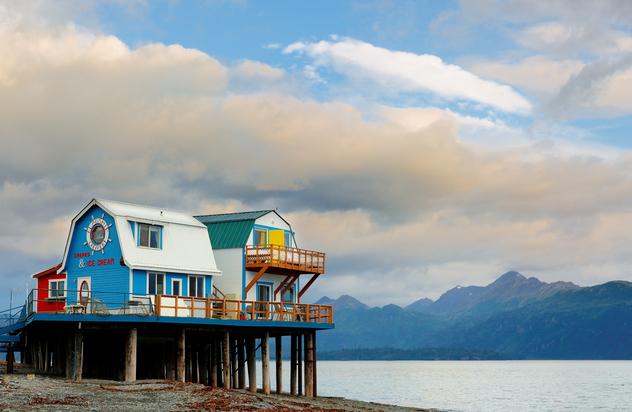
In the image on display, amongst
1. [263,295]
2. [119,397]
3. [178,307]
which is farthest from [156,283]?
[119,397]

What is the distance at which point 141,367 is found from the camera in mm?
56281

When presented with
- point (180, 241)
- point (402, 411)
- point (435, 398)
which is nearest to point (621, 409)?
point (435, 398)

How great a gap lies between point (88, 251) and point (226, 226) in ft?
33.2

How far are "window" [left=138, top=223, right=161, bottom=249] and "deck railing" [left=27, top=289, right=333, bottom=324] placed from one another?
3.64 metres

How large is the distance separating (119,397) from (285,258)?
22.3 metres

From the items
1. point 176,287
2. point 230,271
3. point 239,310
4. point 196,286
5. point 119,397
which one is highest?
point 230,271

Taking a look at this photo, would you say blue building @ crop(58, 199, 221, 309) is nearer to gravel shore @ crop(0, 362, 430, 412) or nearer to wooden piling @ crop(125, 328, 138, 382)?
wooden piling @ crop(125, 328, 138, 382)

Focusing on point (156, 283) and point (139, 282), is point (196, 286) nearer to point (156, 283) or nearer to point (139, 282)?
point (156, 283)

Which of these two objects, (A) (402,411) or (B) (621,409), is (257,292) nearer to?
(A) (402,411)

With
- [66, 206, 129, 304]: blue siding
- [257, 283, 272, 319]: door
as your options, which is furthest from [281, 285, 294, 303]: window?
[66, 206, 129, 304]: blue siding

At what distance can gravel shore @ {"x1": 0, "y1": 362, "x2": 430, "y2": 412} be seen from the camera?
33.5m

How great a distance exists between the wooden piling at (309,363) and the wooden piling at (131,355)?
14.3 m

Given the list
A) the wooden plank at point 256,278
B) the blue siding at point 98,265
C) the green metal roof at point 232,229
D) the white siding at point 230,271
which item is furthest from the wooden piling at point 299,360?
the blue siding at point 98,265

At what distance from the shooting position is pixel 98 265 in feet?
170
